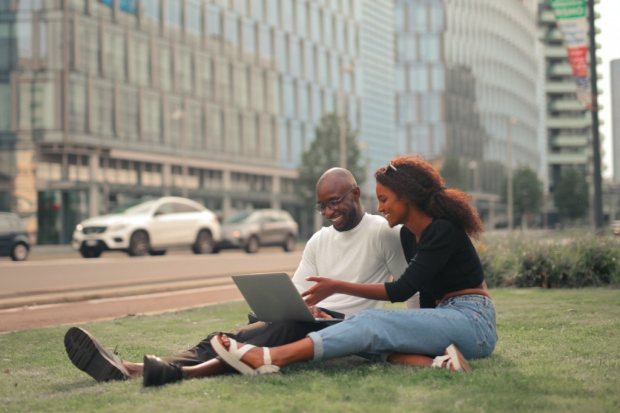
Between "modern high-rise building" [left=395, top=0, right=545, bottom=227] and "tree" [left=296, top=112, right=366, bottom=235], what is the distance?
23.6 m

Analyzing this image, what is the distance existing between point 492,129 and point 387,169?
3581 inches

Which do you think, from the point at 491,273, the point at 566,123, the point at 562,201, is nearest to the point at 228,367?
the point at 491,273

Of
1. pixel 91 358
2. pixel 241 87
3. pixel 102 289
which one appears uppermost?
pixel 241 87

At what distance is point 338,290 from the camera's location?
4371 millimetres

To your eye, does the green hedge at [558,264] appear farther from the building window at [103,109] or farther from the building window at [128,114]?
the building window at [128,114]

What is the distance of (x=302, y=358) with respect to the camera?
13.7 feet

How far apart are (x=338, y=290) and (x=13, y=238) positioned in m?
20.5

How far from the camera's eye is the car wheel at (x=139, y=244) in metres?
22.5

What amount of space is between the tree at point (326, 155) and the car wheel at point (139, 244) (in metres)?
28.0

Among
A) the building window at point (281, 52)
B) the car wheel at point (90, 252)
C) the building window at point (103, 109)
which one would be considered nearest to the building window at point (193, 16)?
the building window at point (281, 52)

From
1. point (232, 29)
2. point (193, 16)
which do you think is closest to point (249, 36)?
point (232, 29)

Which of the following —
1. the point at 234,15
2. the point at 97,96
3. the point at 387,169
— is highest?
the point at 234,15

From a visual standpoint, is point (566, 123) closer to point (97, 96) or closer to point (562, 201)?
point (562, 201)

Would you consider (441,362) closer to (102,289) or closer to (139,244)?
(102,289)
